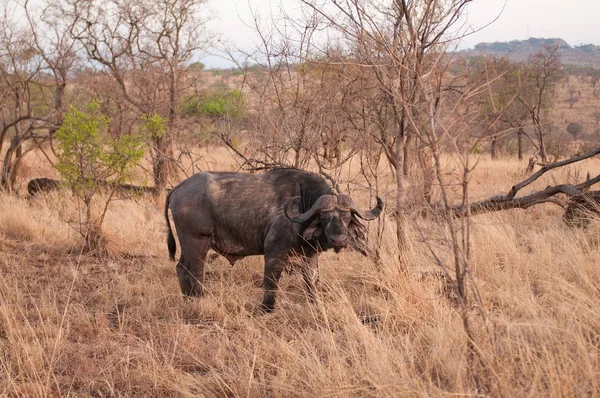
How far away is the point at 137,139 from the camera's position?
762 centimetres

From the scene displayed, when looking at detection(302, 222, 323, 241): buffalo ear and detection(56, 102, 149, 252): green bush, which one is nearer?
detection(302, 222, 323, 241): buffalo ear

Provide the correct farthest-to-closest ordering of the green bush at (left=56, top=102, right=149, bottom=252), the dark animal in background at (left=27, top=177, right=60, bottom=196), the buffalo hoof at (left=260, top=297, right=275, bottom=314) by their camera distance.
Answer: the dark animal in background at (left=27, top=177, right=60, bottom=196), the green bush at (left=56, top=102, right=149, bottom=252), the buffalo hoof at (left=260, top=297, right=275, bottom=314)

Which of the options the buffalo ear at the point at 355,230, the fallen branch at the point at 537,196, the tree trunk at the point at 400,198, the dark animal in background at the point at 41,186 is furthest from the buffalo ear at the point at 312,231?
the dark animal in background at the point at 41,186

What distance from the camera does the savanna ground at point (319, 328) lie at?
3148mm

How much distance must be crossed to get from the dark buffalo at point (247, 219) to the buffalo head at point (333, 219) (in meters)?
0.14

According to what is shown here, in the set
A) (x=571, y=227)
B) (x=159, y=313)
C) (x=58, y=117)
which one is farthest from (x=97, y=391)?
(x=58, y=117)

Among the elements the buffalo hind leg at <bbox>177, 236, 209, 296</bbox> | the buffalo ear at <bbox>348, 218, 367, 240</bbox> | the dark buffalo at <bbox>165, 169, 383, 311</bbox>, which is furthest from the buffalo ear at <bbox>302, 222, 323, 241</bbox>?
the buffalo hind leg at <bbox>177, 236, 209, 296</bbox>

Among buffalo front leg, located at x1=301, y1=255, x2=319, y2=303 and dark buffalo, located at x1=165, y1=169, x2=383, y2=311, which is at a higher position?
dark buffalo, located at x1=165, y1=169, x2=383, y2=311

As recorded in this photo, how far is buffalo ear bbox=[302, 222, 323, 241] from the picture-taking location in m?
5.00

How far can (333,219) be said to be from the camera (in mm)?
4867

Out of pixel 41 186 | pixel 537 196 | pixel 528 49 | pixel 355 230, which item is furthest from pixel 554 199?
pixel 41 186

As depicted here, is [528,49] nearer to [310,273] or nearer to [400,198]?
[400,198]

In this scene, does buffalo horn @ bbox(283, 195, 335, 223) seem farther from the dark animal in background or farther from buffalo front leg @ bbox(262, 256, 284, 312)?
the dark animal in background

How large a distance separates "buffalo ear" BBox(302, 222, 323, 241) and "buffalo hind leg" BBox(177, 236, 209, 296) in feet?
3.53
